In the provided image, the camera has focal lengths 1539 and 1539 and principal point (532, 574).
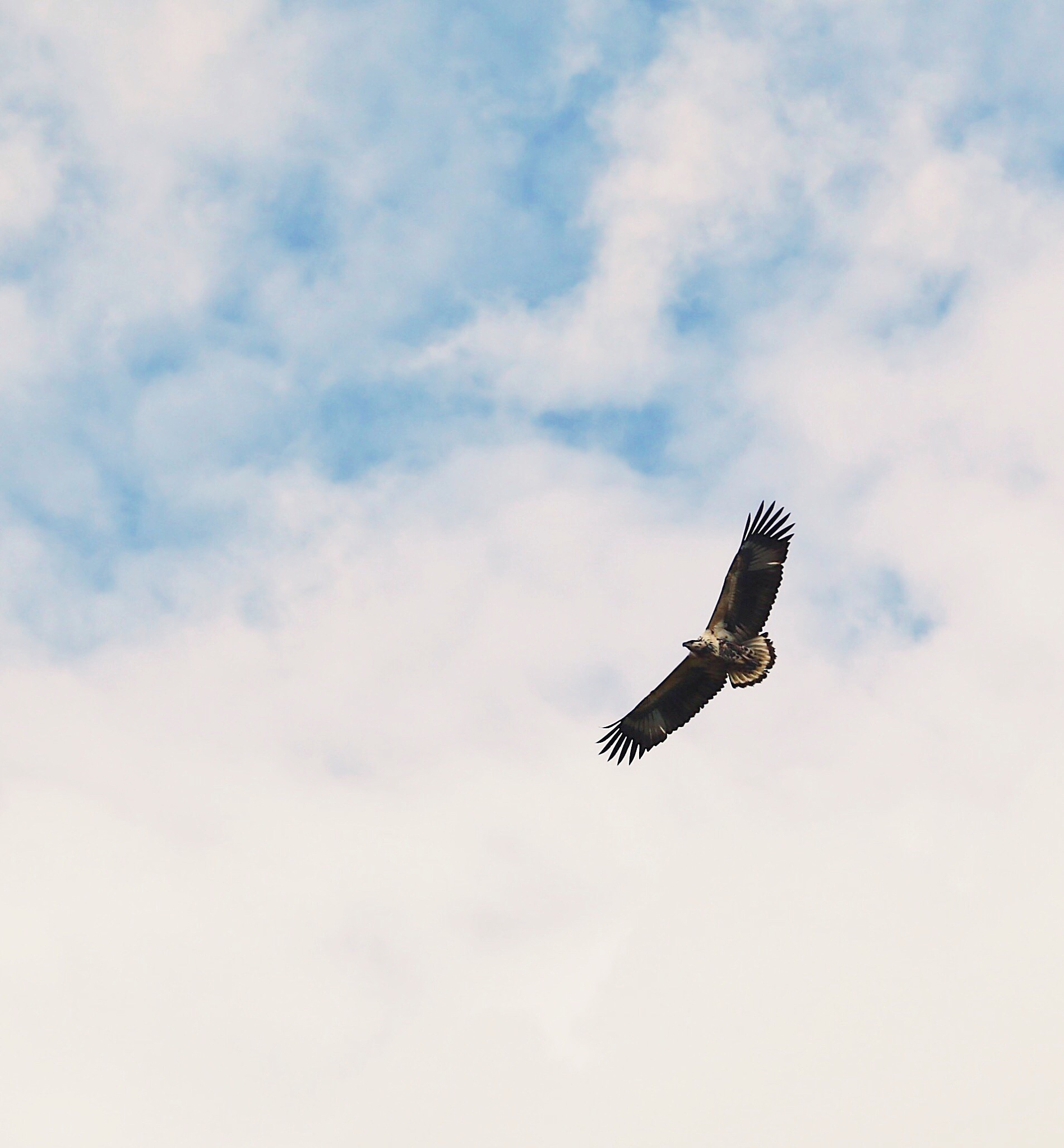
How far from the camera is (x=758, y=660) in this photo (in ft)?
156

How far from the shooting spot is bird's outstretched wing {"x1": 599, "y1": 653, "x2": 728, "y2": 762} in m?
49.3

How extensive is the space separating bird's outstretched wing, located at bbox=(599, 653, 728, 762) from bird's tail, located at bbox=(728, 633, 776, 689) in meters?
1.23

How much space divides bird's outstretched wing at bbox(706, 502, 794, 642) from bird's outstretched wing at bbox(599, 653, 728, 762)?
232 centimetres

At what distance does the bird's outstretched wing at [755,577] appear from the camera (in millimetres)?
47000

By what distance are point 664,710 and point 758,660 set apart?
4347 millimetres

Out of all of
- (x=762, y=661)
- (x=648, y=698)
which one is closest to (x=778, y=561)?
(x=762, y=661)

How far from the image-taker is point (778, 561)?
4709 cm

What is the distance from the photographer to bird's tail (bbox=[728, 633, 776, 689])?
47.4m

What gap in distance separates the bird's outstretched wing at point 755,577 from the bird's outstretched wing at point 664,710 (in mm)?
2319

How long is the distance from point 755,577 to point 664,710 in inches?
235

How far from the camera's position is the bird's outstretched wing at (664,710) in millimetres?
49312

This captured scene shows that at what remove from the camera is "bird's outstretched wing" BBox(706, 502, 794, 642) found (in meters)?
47.0

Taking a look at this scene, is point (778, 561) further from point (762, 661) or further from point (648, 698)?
point (648, 698)

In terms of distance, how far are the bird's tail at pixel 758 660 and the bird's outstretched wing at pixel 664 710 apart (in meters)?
1.23
